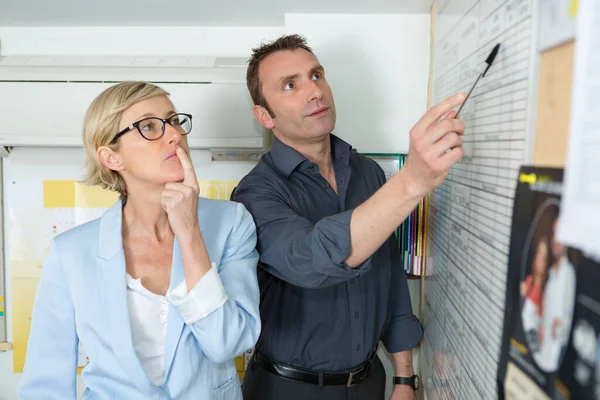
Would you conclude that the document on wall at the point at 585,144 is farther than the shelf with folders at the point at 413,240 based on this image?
No

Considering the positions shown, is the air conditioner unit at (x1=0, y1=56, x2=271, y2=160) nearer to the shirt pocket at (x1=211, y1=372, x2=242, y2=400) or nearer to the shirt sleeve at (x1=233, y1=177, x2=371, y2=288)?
the shirt sleeve at (x1=233, y1=177, x2=371, y2=288)

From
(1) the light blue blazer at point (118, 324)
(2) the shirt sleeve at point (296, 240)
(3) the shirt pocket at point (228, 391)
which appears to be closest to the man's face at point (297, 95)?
(2) the shirt sleeve at point (296, 240)

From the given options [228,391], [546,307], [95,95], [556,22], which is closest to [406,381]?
[228,391]

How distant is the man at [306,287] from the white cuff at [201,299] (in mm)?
150

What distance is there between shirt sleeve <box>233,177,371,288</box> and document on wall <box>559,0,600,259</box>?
41cm

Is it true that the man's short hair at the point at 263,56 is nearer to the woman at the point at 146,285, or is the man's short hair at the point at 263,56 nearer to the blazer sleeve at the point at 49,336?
the woman at the point at 146,285

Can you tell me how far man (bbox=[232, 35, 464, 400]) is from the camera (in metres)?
1.21

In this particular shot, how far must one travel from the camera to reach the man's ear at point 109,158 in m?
1.09

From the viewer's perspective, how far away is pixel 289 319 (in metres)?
1.25

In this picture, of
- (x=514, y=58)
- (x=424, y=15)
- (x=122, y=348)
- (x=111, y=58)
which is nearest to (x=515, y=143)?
(x=514, y=58)

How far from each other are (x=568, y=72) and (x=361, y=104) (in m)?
1.07

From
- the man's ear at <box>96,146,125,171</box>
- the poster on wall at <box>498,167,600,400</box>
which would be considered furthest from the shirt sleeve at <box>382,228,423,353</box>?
the man's ear at <box>96,146,125,171</box>

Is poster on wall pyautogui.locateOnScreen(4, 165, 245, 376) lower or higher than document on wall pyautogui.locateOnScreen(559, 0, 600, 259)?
lower

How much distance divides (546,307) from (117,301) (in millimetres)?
849
